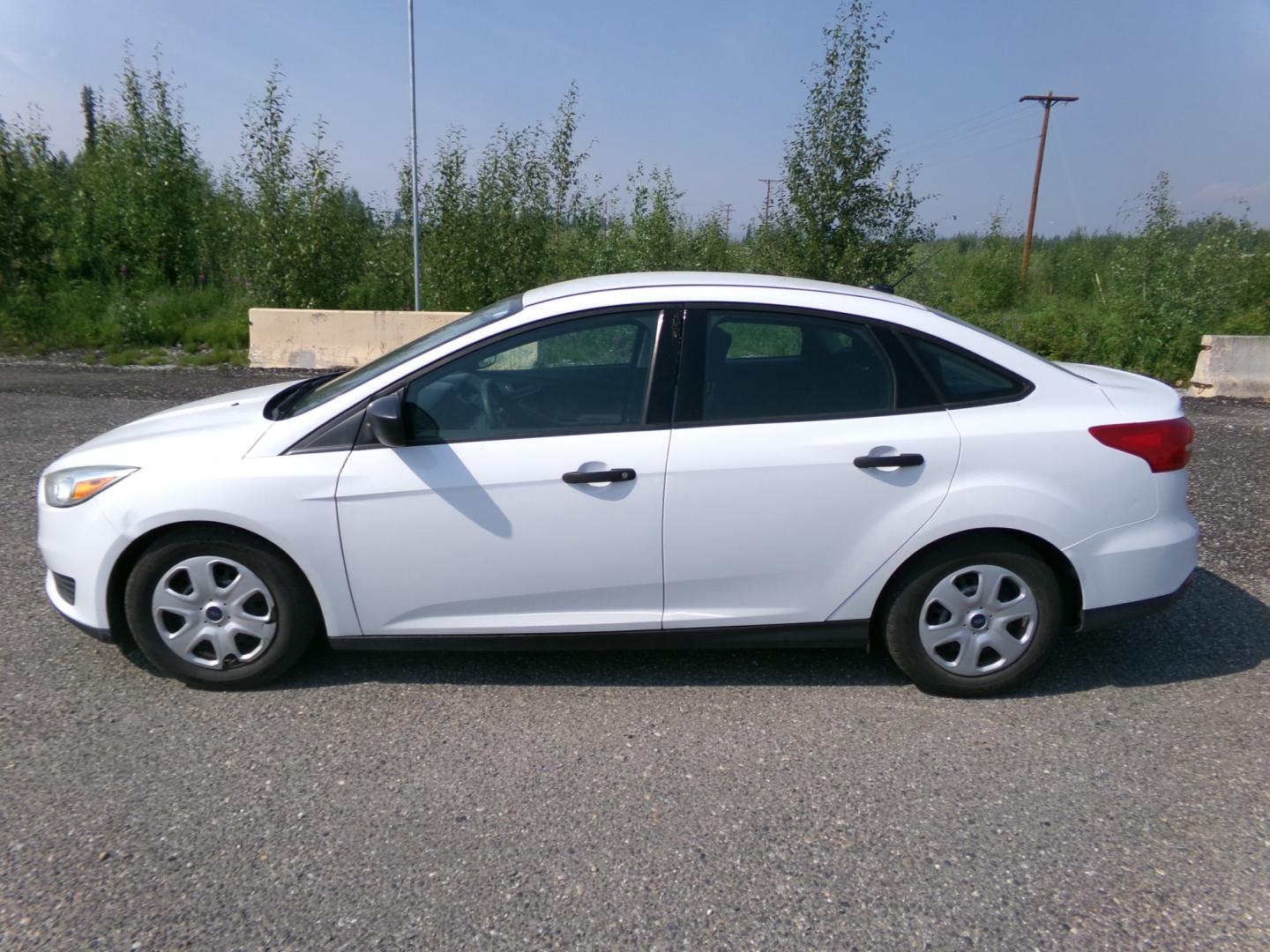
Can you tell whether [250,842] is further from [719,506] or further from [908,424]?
[908,424]

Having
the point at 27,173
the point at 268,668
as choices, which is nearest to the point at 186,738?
the point at 268,668

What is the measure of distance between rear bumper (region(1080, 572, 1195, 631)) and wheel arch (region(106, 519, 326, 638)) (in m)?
3.07

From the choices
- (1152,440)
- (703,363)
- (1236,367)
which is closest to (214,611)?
(703,363)

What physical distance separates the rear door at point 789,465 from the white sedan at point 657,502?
0.01 m

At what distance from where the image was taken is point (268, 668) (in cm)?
393

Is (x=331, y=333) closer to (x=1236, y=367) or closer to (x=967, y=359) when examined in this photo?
(x=967, y=359)

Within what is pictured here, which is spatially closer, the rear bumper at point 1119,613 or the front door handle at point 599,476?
the front door handle at point 599,476

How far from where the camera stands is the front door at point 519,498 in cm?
373

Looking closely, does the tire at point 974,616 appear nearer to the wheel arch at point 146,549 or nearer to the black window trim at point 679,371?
the black window trim at point 679,371

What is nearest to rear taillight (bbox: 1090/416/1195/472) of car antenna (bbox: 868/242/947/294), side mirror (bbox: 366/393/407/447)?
car antenna (bbox: 868/242/947/294)

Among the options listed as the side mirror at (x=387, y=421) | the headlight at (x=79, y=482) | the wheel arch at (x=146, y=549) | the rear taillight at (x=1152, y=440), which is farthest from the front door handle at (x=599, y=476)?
the rear taillight at (x=1152, y=440)

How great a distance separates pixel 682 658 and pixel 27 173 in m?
16.4

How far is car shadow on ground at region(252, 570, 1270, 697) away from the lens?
417 cm

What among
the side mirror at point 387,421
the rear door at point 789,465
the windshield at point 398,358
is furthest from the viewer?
the windshield at point 398,358
